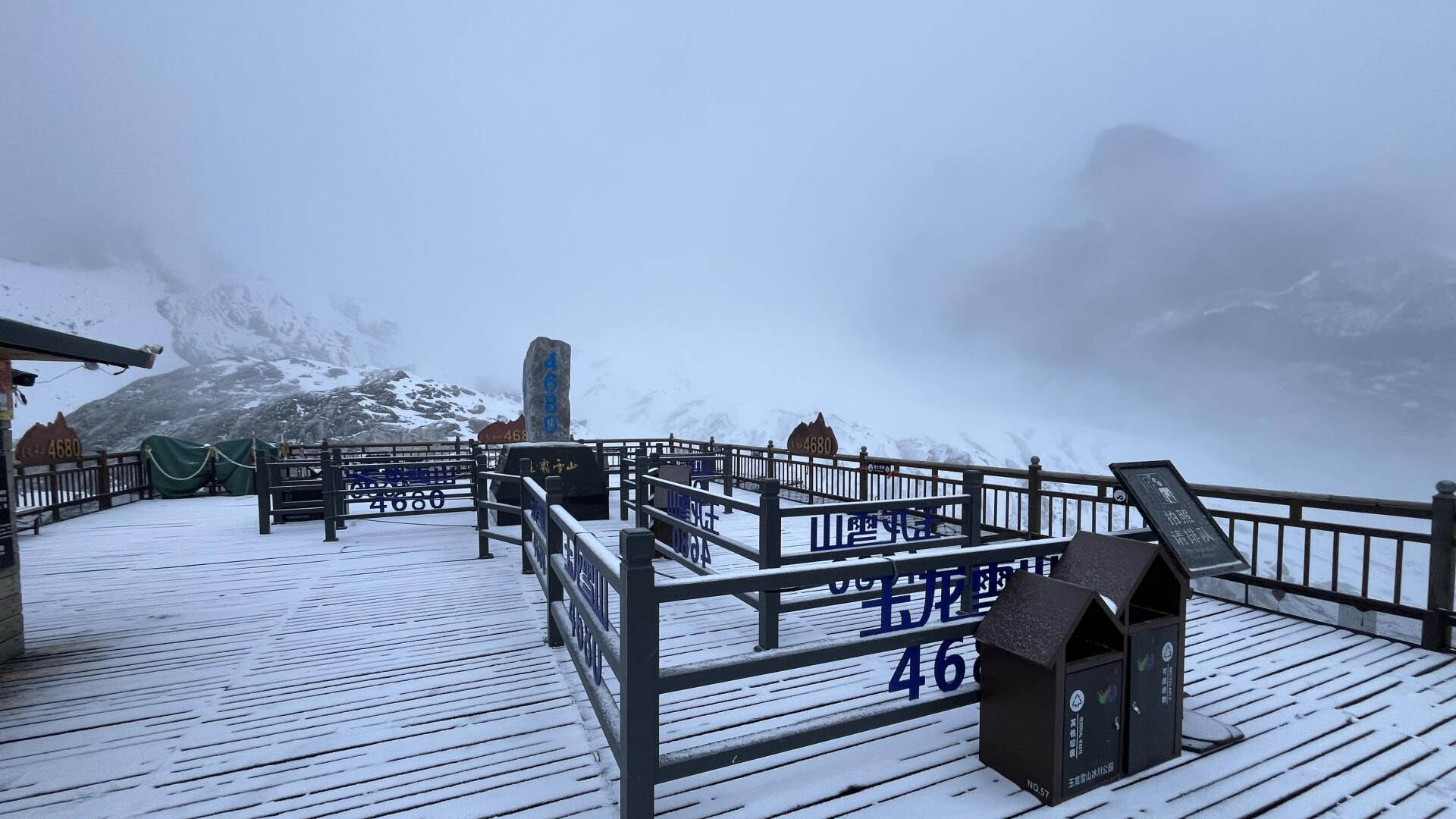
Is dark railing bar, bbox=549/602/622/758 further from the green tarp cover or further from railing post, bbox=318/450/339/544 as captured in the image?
the green tarp cover

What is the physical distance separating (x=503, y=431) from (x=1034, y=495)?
1824 centimetres

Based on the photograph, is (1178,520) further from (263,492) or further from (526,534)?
(263,492)

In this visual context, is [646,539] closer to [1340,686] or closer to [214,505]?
[1340,686]

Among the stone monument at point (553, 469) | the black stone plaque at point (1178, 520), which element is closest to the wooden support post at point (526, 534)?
the stone monument at point (553, 469)

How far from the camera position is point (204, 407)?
79.2 meters

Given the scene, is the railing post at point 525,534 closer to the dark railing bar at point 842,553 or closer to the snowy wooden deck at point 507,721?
the snowy wooden deck at point 507,721

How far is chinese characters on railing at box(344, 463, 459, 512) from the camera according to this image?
350 inches

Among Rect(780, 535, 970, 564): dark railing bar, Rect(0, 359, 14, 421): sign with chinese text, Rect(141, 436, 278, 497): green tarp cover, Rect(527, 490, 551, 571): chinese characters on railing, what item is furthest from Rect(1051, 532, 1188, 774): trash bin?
Rect(141, 436, 278, 497): green tarp cover

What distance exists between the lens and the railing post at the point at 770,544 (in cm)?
448

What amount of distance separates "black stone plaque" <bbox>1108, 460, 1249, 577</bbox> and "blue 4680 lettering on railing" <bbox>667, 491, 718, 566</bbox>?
302cm

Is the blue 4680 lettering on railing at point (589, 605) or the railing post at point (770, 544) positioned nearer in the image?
the blue 4680 lettering on railing at point (589, 605)

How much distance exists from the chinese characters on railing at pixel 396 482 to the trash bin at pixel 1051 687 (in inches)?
316

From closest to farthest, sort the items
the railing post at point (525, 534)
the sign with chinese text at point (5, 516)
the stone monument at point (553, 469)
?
the sign with chinese text at point (5, 516), the railing post at point (525, 534), the stone monument at point (553, 469)

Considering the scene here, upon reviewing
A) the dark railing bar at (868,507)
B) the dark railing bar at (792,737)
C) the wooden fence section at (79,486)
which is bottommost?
the wooden fence section at (79,486)
